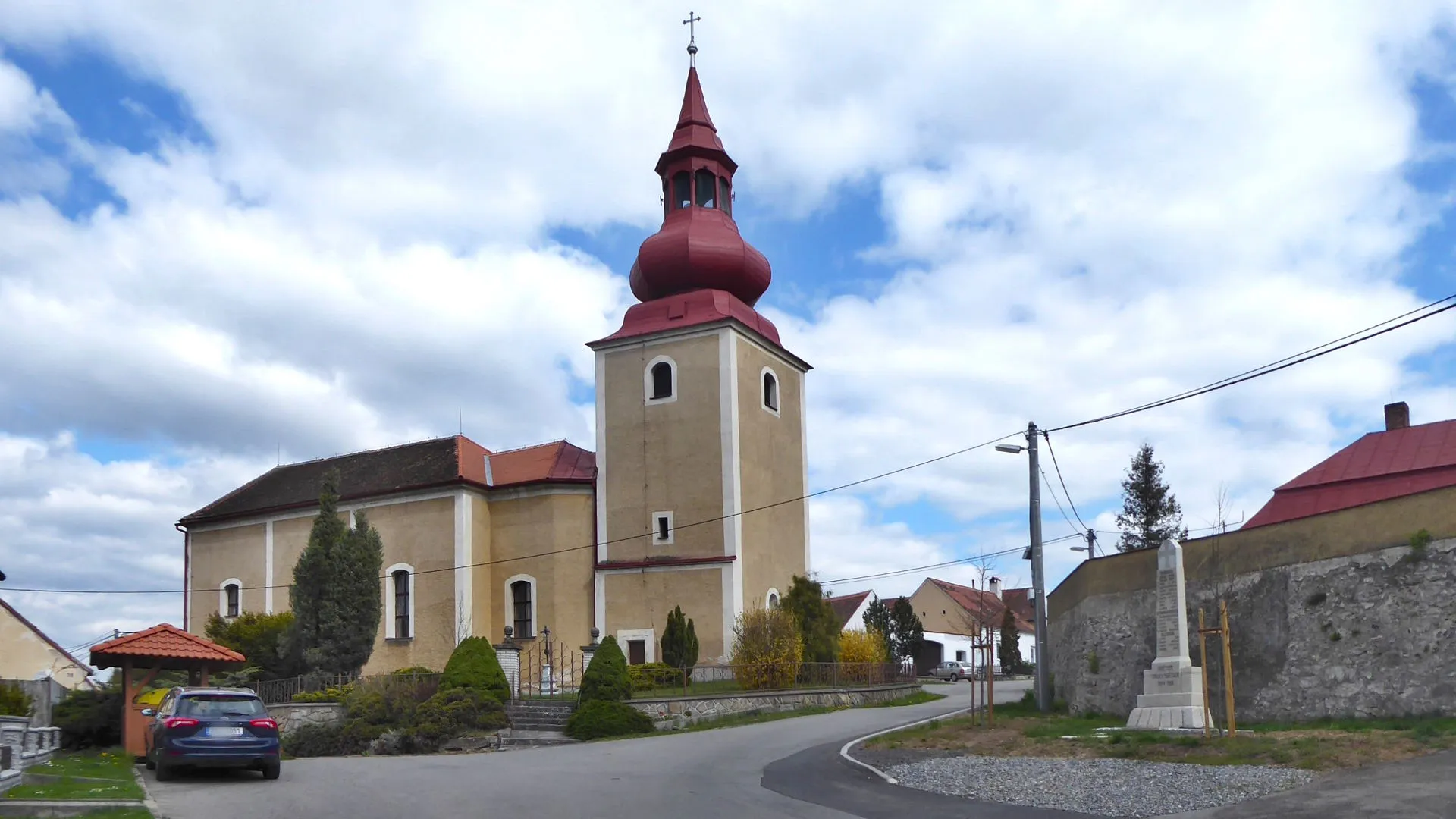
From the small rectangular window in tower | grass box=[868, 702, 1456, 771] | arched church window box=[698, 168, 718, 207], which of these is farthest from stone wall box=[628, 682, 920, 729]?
arched church window box=[698, 168, 718, 207]

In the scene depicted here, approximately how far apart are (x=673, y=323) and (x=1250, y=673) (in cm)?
2132

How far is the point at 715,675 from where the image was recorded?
33.8m

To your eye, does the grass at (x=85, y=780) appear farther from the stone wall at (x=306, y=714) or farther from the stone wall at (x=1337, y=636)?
the stone wall at (x=1337, y=636)

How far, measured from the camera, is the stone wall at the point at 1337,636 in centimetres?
1772

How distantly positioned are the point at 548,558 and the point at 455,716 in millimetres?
12889

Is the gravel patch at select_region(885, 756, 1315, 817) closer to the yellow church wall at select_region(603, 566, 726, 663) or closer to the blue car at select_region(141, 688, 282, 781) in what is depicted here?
the blue car at select_region(141, 688, 282, 781)

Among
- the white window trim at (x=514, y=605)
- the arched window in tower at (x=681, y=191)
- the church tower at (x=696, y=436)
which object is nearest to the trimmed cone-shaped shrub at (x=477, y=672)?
the church tower at (x=696, y=436)

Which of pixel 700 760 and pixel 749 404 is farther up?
pixel 749 404

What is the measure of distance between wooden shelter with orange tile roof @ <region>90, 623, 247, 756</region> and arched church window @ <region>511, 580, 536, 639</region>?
640 inches

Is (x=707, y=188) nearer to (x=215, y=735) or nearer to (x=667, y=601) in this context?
(x=667, y=601)

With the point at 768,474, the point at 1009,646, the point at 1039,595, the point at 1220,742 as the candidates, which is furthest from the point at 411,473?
the point at 1009,646

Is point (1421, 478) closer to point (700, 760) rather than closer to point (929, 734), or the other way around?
point (929, 734)

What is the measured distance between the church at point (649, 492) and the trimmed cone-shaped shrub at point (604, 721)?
8.85m

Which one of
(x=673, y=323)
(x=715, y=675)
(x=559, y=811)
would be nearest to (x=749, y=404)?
(x=673, y=323)
